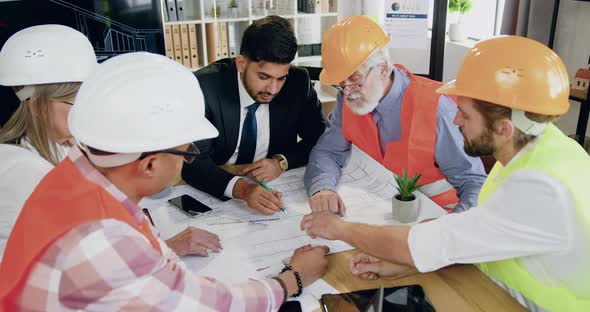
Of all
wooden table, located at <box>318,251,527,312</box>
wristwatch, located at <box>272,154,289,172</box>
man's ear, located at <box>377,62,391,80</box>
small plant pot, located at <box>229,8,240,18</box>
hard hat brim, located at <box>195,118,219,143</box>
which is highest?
small plant pot, located at <box>229,8,240,18</box>

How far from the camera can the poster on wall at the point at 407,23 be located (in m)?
4.11

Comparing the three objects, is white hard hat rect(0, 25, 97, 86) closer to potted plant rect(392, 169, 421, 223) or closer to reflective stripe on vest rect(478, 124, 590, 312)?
potted plant rect(392, 169, 421, 223)

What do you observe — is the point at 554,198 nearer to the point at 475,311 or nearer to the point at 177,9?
the point at 475,311

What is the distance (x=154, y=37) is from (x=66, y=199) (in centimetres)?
370

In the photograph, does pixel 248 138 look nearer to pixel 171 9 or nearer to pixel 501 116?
pixel 501 116

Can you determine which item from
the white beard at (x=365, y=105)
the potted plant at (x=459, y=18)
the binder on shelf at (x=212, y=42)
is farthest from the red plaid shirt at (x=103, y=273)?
the potted plant at (x=459, y=18)

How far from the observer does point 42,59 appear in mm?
1524

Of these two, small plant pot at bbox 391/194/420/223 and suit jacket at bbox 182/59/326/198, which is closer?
small plant pot at bbox 391/194/420/223

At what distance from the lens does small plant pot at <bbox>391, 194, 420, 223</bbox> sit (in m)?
1.62

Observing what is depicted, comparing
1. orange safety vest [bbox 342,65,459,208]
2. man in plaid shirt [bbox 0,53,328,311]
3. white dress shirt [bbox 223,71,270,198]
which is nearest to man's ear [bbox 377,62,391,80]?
orange safety vest [bbox 342,65,459,208]

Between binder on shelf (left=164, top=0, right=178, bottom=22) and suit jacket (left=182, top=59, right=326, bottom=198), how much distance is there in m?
2.15

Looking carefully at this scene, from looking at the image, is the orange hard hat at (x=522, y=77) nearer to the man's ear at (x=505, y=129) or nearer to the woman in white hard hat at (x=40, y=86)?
the man's ear at (x=505, y=129)

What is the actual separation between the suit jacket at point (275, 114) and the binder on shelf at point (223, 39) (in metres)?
2.22

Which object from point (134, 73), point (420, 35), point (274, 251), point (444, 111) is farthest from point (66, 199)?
point (420, 35)
